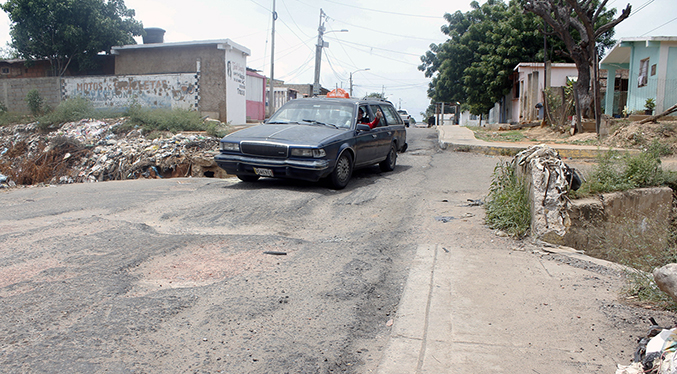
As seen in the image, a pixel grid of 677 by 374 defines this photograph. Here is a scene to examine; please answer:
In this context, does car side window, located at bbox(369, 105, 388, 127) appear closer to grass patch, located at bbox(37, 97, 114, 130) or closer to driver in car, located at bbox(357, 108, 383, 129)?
driver in car, located at bbox(357, 108, 383, 129)

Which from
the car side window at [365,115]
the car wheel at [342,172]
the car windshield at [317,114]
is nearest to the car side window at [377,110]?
the car side window at [365,115]

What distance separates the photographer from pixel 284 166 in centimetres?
727

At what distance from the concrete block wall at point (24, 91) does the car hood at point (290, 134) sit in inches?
698

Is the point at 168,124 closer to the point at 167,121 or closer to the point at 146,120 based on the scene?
the point at 167,121

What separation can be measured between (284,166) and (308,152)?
42 cm

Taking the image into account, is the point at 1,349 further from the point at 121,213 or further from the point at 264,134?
the point at 264,134

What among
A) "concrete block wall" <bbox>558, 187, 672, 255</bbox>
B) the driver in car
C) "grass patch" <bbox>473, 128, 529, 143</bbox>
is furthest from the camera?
"grass patch" <bbox>473, 128, 529, 143</bbox>

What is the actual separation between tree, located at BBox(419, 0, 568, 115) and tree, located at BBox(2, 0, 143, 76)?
22.0 metres

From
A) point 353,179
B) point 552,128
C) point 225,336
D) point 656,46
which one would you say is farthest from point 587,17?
point 225,336

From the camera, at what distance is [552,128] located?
1934cm

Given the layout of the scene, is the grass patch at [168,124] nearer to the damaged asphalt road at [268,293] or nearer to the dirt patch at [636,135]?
the damaged asphalt road at [268,293]

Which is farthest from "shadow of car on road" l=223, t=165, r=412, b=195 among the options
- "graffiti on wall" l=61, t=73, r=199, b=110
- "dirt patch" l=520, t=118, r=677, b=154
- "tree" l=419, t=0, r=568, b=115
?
"tree" l=419, t=0, r=568, b=115

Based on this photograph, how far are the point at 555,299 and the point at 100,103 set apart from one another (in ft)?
72.2

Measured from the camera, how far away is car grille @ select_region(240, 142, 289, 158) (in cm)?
734
